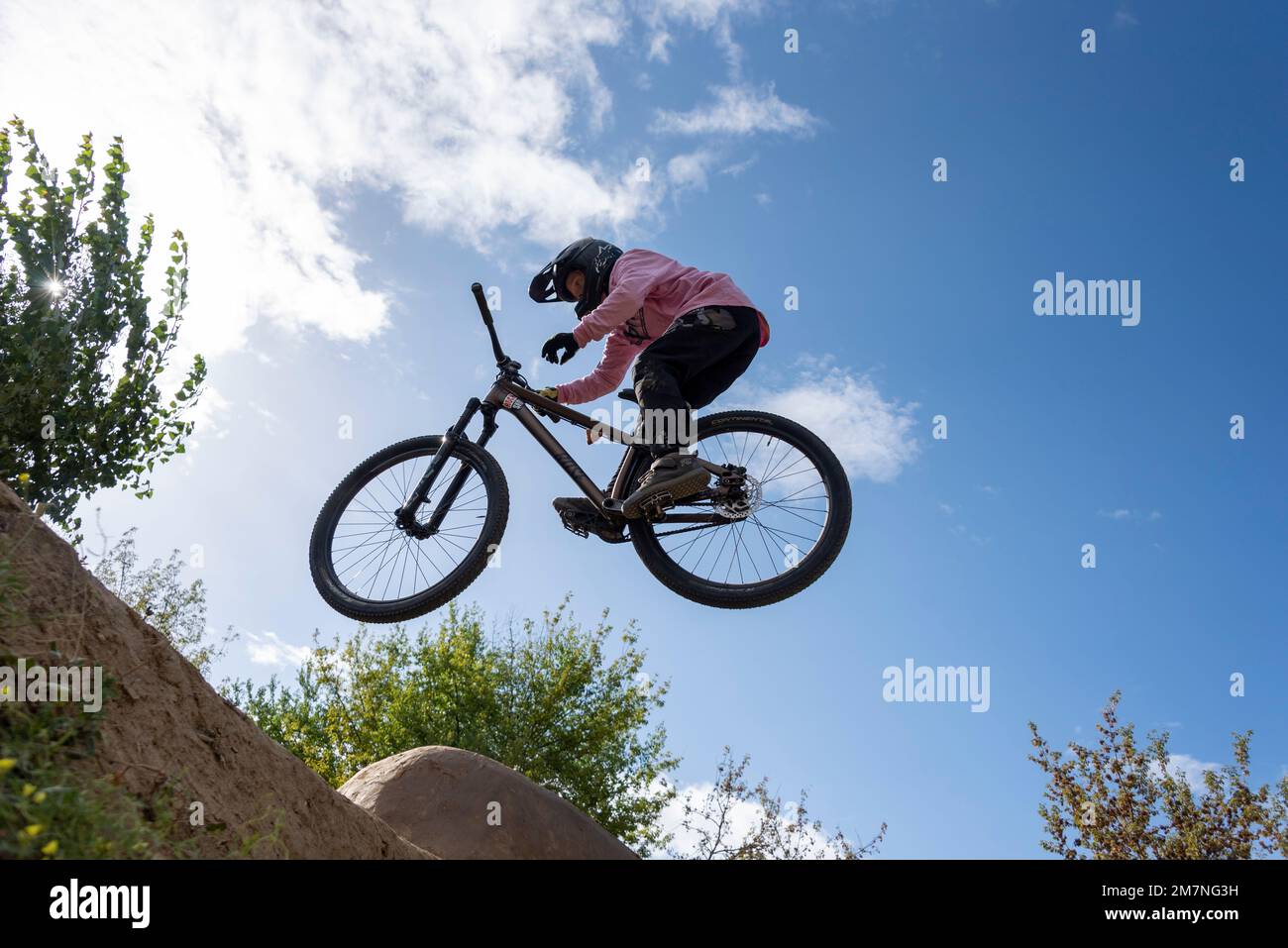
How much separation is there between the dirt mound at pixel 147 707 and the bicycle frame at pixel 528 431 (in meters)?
1.97

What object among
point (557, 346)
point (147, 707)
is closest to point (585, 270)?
point (557, 346)

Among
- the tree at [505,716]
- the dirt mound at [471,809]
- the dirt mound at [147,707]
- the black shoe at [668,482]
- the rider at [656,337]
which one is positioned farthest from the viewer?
the tree at [505,716]

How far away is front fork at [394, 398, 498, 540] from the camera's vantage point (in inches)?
236

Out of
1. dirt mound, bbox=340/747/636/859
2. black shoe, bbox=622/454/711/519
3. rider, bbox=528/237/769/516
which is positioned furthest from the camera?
dirt mound, bbox=340/747/636/859

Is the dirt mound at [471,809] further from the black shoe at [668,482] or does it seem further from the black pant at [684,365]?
the black pant at [684,365]

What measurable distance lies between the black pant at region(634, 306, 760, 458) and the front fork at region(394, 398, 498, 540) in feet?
3.96

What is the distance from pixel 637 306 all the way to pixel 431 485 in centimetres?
181

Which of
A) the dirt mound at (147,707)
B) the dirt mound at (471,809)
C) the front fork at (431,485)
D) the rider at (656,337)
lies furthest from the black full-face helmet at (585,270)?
the dirt mound at (471,809)

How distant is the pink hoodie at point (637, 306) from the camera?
227 inches

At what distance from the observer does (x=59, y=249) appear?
42.9 ft

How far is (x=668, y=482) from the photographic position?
545 centimetres

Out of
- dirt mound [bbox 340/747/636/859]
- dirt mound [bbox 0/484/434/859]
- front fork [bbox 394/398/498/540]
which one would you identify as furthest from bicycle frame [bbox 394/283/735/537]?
dirt mound [bbox 340/747/636/859]

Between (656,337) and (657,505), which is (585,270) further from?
(657,505)

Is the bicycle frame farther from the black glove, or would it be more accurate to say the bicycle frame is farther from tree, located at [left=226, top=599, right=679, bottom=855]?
tree, located at [left=226, top=599, right=679, bottom=855]
